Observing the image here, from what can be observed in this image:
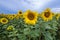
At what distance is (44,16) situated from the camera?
4.19 metres

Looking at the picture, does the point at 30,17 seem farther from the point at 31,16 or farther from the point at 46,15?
the point at 46,15

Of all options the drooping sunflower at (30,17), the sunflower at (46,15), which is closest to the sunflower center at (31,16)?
the drooping sunflower at (30,17)

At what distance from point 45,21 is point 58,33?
137cm

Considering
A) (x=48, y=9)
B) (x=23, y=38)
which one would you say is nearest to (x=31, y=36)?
(x=23, y=38)

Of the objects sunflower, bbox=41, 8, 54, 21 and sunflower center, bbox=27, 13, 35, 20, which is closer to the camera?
sunflower center, bbox=27, 13, 35, 20

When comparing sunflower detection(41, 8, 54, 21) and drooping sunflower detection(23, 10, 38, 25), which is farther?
sunflower detection(41, 8, 54, 21)

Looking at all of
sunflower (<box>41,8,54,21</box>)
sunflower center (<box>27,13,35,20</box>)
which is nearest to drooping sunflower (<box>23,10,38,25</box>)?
sunflower center (<box>27,13,35,20</box>)

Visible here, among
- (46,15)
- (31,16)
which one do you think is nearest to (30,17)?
(31,16)

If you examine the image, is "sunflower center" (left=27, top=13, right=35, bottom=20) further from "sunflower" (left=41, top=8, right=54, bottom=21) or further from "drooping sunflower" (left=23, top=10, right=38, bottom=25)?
"sunflower" (left=41, top=8, right=54, bottom=21)

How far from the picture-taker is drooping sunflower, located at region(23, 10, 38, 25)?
12.9 feet

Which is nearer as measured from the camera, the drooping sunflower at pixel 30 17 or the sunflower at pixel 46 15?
the drooping sunflower at pixel 30 17

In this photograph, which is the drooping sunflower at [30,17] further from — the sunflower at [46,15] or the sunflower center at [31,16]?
the sunflower at [46,15]

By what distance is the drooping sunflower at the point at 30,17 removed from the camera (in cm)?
393

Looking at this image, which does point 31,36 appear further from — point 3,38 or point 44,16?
point 3,38
